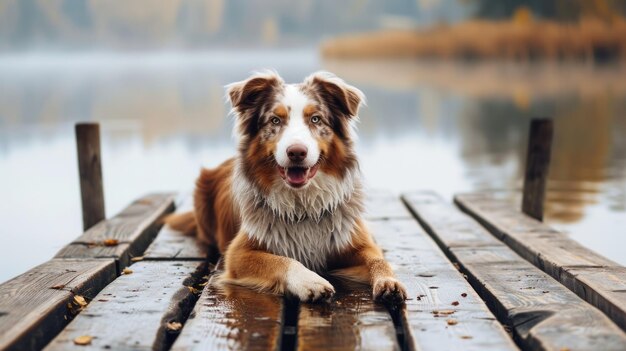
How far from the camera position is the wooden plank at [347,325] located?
2.83 metres

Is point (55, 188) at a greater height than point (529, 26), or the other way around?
point (529, 26)

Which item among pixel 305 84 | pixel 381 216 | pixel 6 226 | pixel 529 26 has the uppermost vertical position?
pixel 529 26

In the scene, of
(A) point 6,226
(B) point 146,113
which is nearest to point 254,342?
(A) point 6,226

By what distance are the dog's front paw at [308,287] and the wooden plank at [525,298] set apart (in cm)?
88

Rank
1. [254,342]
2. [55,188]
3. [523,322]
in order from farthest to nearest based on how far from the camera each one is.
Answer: [55,188] < [523,322] < [254,342]

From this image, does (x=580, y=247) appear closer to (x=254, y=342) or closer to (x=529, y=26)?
(x=254, y=342)

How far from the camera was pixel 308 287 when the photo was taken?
11.0ft

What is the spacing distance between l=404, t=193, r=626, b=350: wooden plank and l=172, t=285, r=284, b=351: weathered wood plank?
1.11 metres

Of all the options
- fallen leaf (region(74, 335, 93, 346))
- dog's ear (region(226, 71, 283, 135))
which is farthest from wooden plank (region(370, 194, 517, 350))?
fallen leaf (region(74, 335, 93, 346))

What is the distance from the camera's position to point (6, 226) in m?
7.72

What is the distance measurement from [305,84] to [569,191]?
6302 mm

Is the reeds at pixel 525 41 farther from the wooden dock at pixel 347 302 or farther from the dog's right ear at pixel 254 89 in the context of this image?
the dog's right ear at pixel 254 89

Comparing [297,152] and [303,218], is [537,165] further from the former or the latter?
[297,152]

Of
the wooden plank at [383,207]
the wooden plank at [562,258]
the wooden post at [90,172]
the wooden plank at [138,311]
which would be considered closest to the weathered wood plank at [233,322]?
the wooden plank at [138,311]
